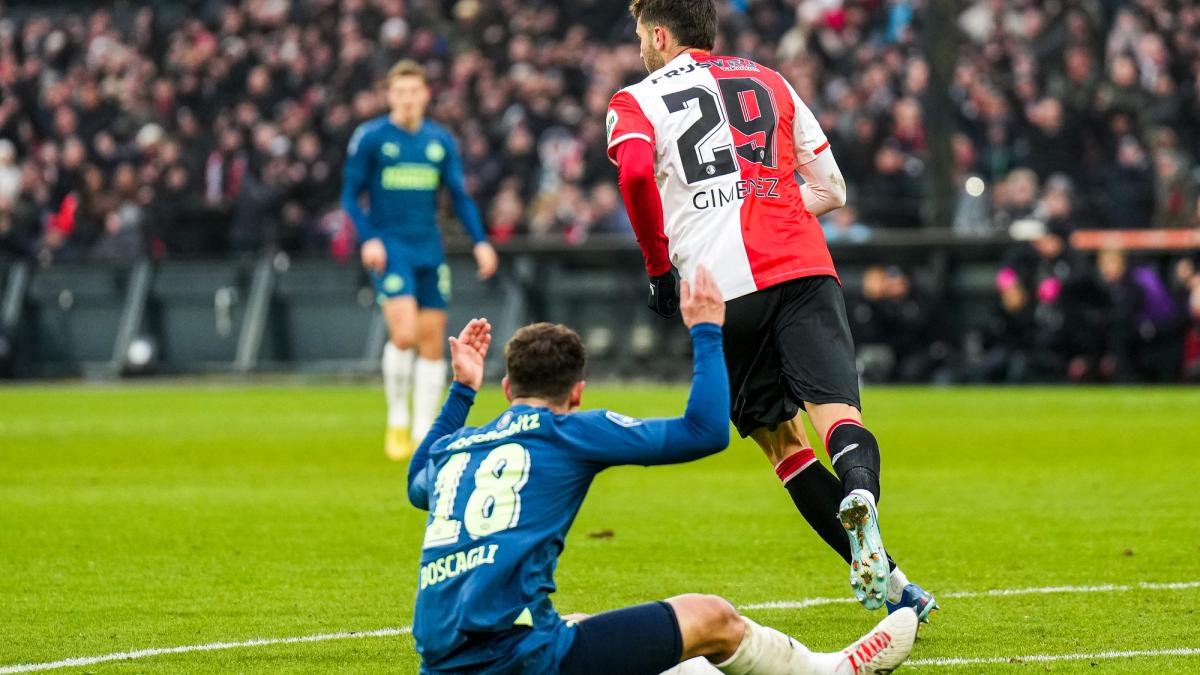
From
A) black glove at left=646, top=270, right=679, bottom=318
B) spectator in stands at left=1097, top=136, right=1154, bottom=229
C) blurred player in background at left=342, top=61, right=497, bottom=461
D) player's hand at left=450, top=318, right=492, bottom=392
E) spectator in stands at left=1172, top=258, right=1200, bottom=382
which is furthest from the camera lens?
spectator in stands at left=1097, top=136, right=1154, bottom=229

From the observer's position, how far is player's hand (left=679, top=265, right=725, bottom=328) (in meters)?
4.76

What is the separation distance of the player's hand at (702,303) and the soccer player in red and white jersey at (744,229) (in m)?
1.29

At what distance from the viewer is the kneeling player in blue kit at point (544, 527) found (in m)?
4.52

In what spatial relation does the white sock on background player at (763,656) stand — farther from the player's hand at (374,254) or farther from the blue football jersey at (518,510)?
the player's hand at (374,254)

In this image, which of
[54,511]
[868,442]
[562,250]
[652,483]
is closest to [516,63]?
[562,250]

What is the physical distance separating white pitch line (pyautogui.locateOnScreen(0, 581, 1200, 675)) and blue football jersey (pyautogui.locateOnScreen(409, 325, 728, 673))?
1418 millimetres

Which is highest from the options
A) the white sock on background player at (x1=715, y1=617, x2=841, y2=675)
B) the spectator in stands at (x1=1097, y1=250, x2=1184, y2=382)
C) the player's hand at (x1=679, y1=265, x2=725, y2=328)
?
the player's hand at (x1=679, y1=265, x2=725, y2=328)

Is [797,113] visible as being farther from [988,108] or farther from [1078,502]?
[988,108]

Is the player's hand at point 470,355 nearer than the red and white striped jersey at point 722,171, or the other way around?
the player's hand at point 470,355

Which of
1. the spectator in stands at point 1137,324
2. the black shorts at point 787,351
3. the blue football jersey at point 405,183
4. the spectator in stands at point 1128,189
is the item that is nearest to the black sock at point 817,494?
the black shorts at point 787,351

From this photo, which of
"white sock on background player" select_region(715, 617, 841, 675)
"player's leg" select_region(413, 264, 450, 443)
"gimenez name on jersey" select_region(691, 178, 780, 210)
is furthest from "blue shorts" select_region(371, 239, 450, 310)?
"white sock on background player" select_region(715, 617, 841, 675)

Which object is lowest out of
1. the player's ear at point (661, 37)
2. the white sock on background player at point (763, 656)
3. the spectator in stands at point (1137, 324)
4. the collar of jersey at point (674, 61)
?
the spectator in stands at point (1137, 324)

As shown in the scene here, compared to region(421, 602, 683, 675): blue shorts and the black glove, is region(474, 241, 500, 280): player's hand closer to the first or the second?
the black glove

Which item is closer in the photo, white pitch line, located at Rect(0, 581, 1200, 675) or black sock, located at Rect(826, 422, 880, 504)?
white pitch line, located at Rect(0, 581, 1200, 675)
